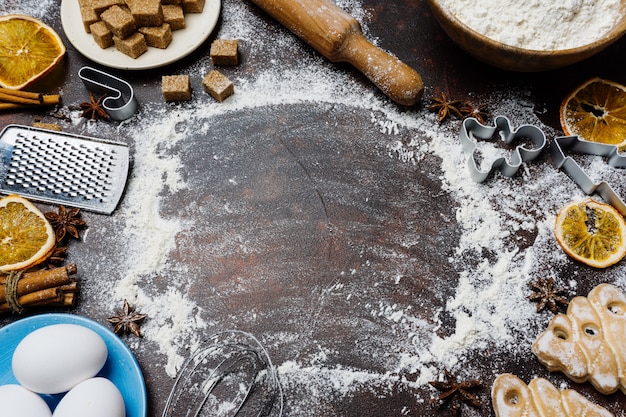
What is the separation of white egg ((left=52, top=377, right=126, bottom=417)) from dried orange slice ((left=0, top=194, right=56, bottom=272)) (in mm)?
485

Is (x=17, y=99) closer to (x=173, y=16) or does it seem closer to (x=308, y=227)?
(x=173, y=16)

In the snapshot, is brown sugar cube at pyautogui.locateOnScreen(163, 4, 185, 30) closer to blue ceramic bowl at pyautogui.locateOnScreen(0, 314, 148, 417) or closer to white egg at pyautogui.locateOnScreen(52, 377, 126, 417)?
blue ceramic bowl at pyautogui.locateOnScreen(0, 314, 148, 417)

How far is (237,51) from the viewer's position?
213 centimetres

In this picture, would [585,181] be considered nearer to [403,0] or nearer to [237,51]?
[403,0]

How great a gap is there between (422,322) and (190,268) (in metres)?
0.77

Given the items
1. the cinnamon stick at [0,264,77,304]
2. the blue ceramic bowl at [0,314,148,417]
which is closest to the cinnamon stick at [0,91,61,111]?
the cinnamon stick at [0,264,77,304]

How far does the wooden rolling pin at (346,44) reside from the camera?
1.98 m

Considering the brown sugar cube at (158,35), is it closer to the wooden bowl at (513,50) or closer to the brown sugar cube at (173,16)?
the brown sugar cube at (173,16)

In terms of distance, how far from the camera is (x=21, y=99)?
200 centimetres

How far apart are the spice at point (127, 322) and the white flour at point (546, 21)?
1.46 m

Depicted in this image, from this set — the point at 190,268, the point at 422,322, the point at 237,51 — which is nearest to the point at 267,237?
the point at 190,268

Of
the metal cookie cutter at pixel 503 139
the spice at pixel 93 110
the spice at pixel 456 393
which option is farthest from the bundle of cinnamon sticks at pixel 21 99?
the spice at pixel 456 393

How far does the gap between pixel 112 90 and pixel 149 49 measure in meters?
0.21

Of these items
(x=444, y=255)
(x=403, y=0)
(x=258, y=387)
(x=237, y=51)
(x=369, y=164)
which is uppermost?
(x=403, y=0)
